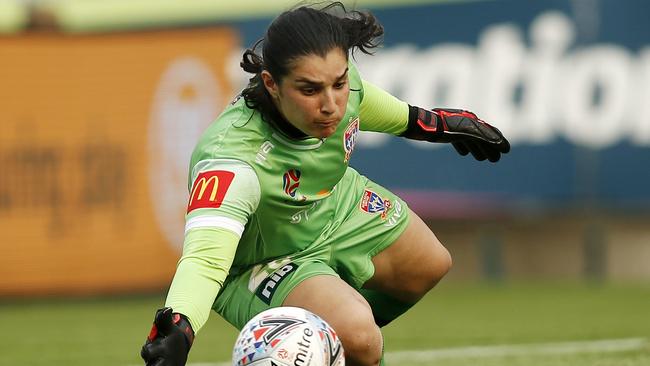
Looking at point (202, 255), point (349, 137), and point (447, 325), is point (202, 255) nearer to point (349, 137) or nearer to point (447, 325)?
point (349, 137)

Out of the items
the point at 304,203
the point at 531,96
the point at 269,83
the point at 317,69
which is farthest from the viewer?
the point at 531,96

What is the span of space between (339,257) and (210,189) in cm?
119

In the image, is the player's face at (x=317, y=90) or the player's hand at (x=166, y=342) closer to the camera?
the player's hand at (x=166, y=342)

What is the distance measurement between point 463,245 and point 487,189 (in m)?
0.71

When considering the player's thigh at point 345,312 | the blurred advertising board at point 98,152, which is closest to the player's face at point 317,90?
the player's thigh at point 345,312

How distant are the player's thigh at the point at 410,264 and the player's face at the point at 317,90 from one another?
1.14 metres

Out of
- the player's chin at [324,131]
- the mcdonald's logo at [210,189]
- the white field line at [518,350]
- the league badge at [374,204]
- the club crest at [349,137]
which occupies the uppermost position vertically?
the player's chin at [324,131]

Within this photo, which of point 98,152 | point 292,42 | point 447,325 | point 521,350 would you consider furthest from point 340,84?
point 98,152

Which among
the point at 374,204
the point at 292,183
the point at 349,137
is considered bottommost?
the point at 374,204

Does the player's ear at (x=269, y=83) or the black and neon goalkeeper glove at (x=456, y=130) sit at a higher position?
the player's ear at (x=269, y=83)

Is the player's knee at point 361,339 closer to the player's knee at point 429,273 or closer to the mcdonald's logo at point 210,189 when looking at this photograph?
the mcdonald's logo at point 210,189

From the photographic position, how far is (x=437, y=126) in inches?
255

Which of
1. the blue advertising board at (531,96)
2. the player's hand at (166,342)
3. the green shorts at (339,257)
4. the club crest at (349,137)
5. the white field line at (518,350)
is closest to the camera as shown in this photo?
the player's hand at (166,342)

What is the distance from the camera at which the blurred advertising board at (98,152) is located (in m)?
12.6
